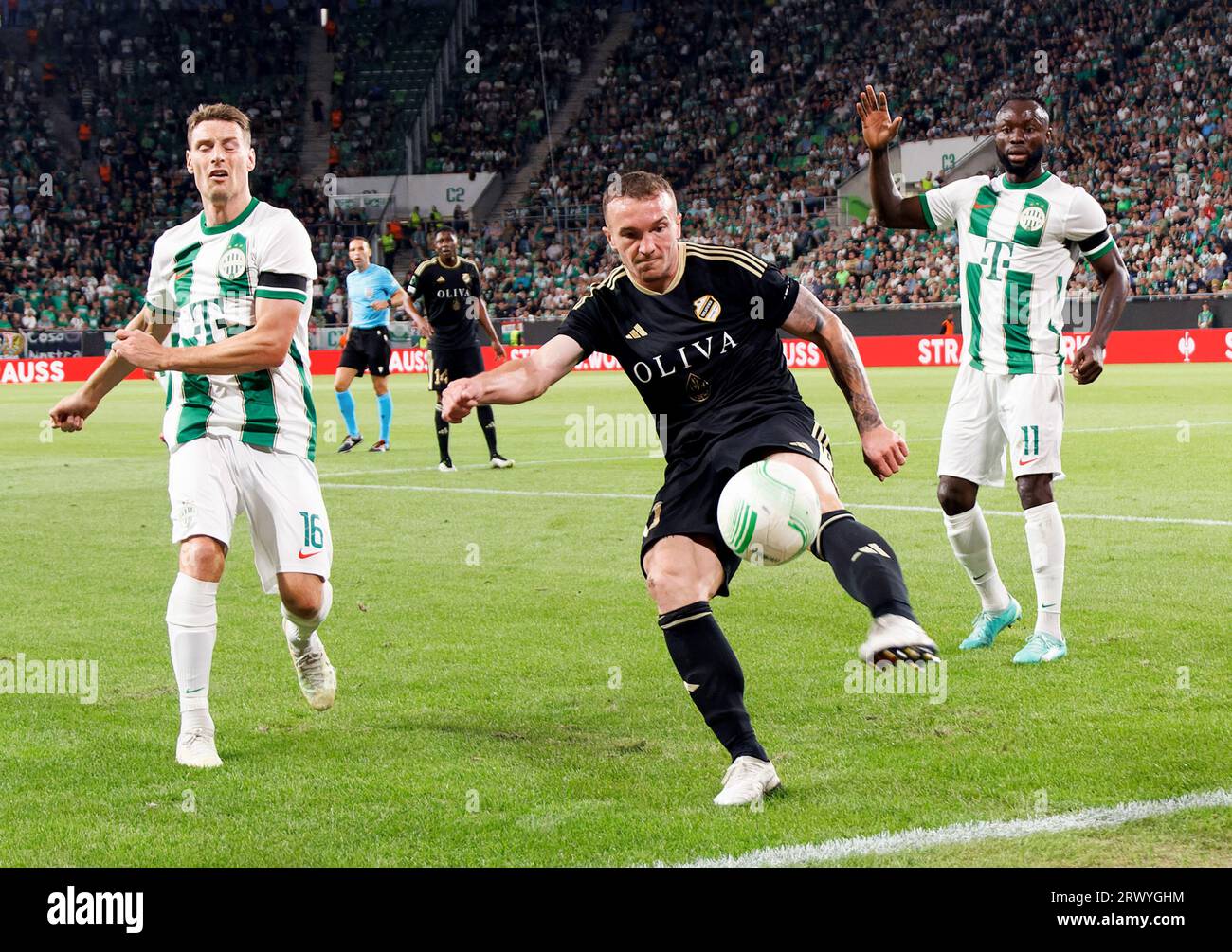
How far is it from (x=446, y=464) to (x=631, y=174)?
10855mm

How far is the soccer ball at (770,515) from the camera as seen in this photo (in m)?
4.52

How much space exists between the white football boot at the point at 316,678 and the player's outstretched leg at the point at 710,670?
1.70 metres

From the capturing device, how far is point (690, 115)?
48906mm

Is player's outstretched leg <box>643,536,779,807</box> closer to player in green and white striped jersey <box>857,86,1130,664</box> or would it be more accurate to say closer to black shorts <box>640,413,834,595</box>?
black shorts <box>640,413,834,595</box>

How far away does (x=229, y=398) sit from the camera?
5.53 m

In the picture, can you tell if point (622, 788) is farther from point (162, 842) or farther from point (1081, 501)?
point (1081, 501)

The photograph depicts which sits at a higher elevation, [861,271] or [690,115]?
[690,115]

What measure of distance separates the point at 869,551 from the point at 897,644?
51 cm

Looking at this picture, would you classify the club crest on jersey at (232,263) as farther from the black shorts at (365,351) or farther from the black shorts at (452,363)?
the black shorts at (365,351)

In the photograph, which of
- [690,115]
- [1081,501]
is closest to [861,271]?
[690,115]

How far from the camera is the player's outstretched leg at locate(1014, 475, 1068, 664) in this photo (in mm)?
6461

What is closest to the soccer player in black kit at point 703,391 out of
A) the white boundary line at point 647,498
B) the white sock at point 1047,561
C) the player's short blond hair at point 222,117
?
the player's short blond hair at point 222,117

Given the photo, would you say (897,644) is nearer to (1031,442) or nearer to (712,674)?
(712,674)

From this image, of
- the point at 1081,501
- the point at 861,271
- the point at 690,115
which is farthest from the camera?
the point at 690,115
